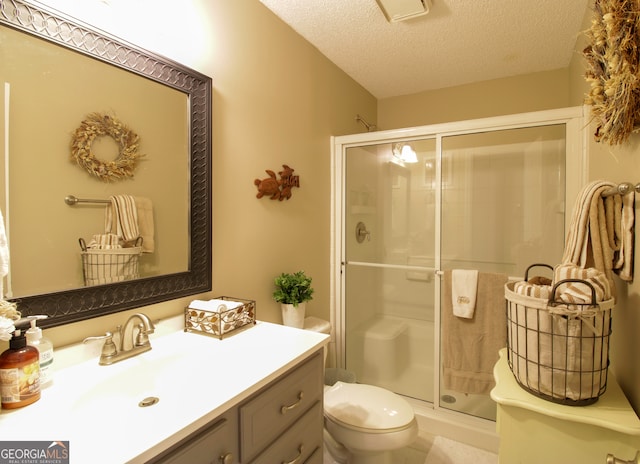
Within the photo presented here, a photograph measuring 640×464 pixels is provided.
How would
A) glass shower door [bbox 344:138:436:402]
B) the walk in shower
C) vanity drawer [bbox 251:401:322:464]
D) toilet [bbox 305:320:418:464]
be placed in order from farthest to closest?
glass shower door [bbox 344:138:436:402]
the walk in shower
toilet [bbox 305:320:418:464]
vanity drawer [bbox 251:401:322:464]

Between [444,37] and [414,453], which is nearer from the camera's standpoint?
[414,453]

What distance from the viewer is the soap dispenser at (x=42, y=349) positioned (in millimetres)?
855

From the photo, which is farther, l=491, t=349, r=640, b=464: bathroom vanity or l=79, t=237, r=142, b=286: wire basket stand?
l=79, t=237, r=142, b=286: wire basket stand

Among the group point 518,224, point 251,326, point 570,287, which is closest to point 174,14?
point 251,326

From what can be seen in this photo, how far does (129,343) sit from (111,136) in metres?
0.69

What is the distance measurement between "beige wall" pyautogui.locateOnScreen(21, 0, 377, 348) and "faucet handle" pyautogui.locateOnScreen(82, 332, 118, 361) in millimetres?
46


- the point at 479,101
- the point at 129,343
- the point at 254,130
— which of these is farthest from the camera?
the point at 479,101

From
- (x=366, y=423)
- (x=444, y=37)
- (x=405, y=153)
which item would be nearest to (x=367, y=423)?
(x=366, y=423)

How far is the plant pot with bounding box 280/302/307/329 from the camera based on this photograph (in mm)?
1819

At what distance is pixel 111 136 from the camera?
1.15 m

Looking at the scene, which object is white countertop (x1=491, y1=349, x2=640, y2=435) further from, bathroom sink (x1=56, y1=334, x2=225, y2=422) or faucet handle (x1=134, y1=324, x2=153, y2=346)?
faucet handle (x1=134, y1=324, x2=153, y2=346)

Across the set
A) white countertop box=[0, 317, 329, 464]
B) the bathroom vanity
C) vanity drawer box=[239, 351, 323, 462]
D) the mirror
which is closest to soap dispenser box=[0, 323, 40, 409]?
white countertop box=[0, 317, 329, 464]

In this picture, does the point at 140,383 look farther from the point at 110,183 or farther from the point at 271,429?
the point at 110,183

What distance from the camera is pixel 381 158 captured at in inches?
94.0
